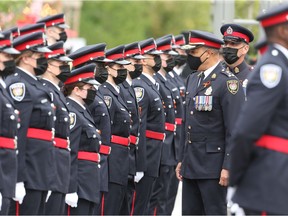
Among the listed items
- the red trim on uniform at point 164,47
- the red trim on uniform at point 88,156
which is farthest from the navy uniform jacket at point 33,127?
the red trim on uniform at point 164,47

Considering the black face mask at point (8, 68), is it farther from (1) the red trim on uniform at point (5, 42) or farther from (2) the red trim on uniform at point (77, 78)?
(2) the red trim on uniform at point (77, 78)

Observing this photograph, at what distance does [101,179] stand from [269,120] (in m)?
4.40

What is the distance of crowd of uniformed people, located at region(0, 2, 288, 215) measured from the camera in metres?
8.21

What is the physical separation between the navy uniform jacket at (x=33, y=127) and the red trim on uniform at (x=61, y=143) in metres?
0.29

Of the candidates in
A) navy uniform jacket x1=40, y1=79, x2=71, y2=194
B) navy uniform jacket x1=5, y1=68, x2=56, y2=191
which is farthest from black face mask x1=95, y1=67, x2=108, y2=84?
navy uniform jacket x1=5, y1=68, x2=56, y2=191

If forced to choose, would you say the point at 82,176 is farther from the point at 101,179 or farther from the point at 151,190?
the point at 151,190

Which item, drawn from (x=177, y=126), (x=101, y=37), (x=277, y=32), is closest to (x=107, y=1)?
(x=101, y=37)

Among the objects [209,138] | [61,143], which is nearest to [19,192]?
[61,143]

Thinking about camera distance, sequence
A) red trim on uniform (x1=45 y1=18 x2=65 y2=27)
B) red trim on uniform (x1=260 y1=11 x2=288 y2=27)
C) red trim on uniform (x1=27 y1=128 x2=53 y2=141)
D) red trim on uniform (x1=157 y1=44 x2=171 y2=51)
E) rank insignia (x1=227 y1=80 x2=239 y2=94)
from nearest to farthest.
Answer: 1. red trim on uniform (x1=260 y1=11 x2=288 y2=27)
2. red trim on uniform (x1=27 y1=128 x2=53 y2=141)
3. rank insignia (x1=227 y1=80 x2=239 y2=94)
4. red trim on uniform (x1=45 y1=18 x2=65 y2=27)
5. red trim on uniform (x1=157 y1=44 x2=171 y2=51)

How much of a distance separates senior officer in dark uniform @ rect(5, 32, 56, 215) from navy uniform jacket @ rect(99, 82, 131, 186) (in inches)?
82.8

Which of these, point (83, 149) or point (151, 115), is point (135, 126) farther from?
point (83, 149)

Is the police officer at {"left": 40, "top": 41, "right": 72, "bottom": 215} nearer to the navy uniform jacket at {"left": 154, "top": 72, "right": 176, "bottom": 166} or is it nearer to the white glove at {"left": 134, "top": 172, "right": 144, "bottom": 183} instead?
the white glove at {"left": 134, "top": 172, "right": 144, "bottom": 183}

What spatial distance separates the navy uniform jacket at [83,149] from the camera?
1155 centimetres

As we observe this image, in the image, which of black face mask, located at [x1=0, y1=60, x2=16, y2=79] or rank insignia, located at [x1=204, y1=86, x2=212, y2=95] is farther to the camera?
rank insignia, located at [x1=204, y1=86, x2=212, y2=95]
